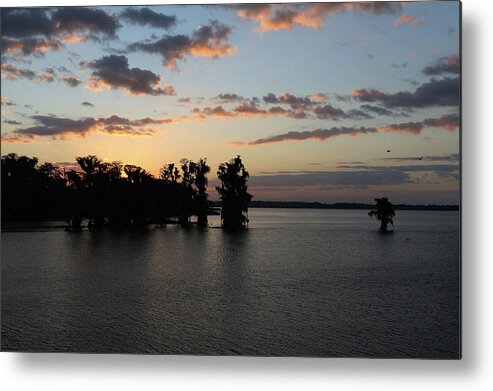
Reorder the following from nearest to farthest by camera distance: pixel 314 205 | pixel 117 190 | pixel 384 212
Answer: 1. pixel 314 205
2. pixel 384 212
3. pixel 117 190

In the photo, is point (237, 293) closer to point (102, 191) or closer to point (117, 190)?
point (117, 190)

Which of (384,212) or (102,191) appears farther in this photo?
(102,191)

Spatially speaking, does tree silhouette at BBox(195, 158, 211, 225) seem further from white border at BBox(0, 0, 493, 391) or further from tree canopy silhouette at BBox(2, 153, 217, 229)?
white border at BBox(0, 0, 493, 391)

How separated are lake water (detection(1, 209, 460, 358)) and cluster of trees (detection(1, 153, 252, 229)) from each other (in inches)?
10.4

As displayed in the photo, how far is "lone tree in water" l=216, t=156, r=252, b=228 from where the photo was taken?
6.93 metres

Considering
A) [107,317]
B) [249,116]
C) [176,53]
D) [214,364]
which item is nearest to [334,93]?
[249,116]

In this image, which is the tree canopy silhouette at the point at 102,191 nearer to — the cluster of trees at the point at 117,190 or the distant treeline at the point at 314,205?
the cluster of trees at the point at 117,190

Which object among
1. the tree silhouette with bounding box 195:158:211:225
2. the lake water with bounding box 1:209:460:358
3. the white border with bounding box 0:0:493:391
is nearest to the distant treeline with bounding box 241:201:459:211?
the lake water with bounding box 1:209:460:358

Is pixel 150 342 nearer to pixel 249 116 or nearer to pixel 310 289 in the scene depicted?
pixel 249 116

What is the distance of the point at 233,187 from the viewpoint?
711cm

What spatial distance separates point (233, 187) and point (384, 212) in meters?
2.05

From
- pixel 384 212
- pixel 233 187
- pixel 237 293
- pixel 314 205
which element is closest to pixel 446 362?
pixel 314 205

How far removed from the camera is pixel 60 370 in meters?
5.93

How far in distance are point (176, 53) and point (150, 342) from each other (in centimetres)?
308
